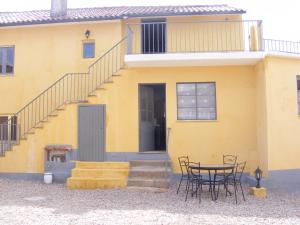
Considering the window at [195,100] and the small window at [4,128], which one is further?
the small window at [4,128]

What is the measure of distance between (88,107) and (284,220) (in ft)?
24.6

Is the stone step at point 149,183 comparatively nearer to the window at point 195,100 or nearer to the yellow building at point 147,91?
the yellow building at point 147,91

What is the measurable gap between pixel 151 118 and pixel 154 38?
136 inches

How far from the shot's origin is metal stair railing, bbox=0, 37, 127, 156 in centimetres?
1377

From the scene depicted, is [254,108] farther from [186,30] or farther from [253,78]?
[186,30]

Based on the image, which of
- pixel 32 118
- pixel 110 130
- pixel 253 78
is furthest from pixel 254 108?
pixel 32 118

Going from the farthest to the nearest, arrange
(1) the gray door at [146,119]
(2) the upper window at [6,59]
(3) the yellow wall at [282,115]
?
(2) the upper window at [6,59]
(1) the gray door at [146,119]
(3) the yellow wall at [282,115]

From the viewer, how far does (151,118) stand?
44.3 feet

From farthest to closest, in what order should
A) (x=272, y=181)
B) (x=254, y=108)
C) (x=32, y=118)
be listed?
(x=32, y=118) → (x=254, y=108) → (x=272, y=181)

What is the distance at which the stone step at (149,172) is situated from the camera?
11.0 meters

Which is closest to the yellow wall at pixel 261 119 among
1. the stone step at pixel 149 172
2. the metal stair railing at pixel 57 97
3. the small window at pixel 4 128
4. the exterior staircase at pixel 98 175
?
the stone step at pixel 149 172

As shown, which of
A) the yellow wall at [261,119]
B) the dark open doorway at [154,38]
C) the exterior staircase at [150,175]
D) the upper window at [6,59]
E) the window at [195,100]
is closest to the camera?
the exterior staircase at [150,175]

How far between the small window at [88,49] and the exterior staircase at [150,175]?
16.3ft

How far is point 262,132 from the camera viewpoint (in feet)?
37.5
